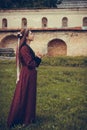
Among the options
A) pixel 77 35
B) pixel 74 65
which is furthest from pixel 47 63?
pixel 77 35

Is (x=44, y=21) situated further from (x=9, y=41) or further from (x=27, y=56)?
(x=27, y=56)

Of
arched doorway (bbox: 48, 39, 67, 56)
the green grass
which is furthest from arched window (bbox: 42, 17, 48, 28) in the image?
the green grass

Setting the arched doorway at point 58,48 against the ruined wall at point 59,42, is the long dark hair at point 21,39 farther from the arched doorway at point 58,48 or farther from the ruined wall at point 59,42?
the arched doorway at point 58,48

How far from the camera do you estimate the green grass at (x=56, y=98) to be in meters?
9.27

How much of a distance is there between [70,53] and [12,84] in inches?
554

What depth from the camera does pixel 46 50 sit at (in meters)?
29.0

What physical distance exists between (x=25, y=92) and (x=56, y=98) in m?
4.09

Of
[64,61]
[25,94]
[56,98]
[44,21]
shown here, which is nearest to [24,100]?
[25,94]

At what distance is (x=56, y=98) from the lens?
12.8 m

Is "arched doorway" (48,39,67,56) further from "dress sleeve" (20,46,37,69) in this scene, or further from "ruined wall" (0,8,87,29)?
"dress sleeve" (20,46,37,69)

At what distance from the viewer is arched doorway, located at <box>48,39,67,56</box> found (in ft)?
96.8

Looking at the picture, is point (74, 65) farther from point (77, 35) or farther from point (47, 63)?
point (77, 35)

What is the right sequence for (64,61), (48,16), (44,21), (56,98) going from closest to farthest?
(56,98)
(64,61)
(48,16)
(44,21)

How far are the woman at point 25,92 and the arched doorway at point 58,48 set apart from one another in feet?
67.2
